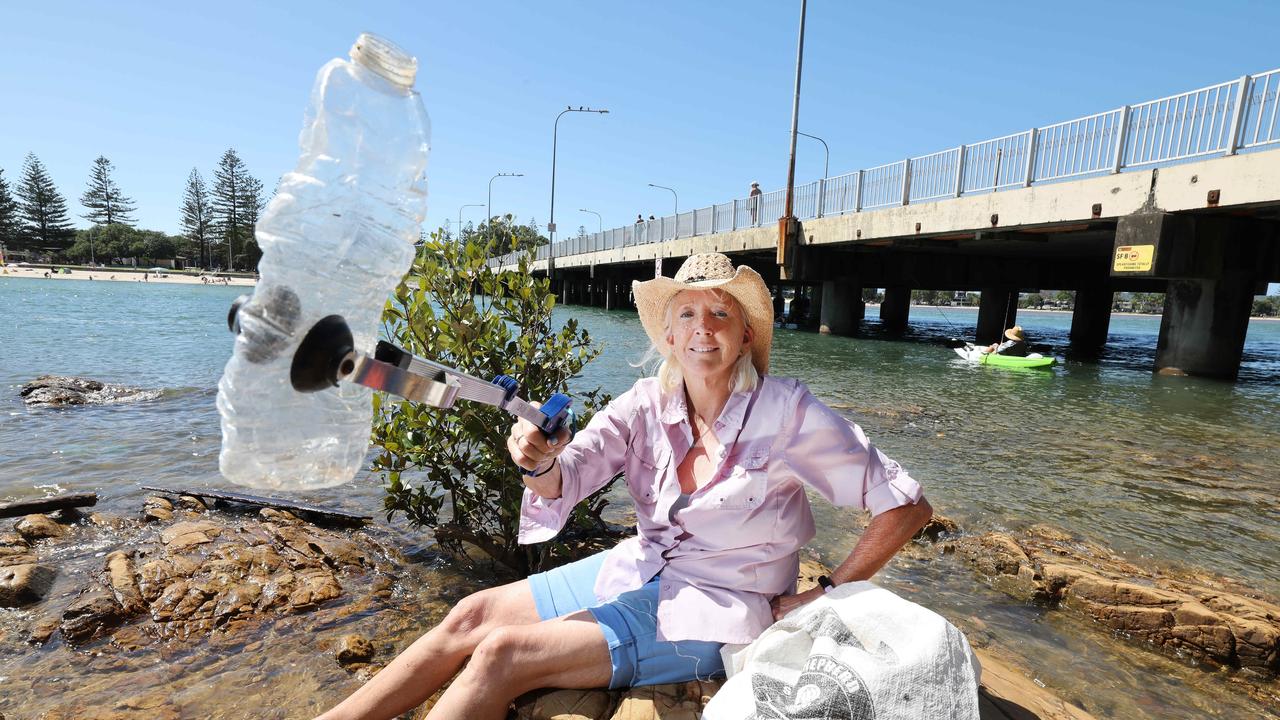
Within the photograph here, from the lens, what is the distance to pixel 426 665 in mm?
2225

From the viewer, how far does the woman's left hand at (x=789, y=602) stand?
7.13 feet

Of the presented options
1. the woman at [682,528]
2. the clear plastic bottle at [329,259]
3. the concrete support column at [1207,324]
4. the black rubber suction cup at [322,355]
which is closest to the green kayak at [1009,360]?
the concrete support column at [1207,324]

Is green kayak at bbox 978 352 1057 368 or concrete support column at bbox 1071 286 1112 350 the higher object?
concrete support column at bbox 1071 286 1112 350

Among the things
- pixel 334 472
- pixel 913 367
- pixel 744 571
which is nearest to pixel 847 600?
pixel 744 571

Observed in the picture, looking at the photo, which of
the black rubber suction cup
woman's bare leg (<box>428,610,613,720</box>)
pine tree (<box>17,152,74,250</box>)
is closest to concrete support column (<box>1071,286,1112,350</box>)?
woman's bare leg (<box>428,610,613,720</box>)

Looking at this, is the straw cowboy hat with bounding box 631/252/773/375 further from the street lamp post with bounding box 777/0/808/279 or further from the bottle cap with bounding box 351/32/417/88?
the street lamp post with bounding box 777/0/808/279

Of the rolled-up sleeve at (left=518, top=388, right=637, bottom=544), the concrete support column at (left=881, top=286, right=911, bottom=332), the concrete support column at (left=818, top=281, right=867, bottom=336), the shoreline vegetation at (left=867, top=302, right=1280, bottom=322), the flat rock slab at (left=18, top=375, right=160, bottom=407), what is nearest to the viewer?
the rolled-up sleeve at (left=518, top=388, right=637, bottom=544)

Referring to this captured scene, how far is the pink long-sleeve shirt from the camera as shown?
2.21 meters

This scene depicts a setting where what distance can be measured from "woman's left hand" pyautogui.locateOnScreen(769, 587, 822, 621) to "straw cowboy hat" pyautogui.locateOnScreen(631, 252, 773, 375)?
2.77ft

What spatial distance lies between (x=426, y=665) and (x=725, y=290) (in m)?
1.65

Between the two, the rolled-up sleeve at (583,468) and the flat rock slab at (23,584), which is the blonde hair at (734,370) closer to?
the rolled-up sleeve at (583,468)

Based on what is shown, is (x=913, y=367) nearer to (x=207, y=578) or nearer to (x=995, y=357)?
(x=995, y=357)

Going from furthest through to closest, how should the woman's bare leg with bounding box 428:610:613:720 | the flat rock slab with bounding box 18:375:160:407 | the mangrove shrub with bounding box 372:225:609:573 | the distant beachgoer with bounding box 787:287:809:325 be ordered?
the distant beachgoer with bounding box 787:287:809:325 → the flat rock slab with bounding box 18:375:160:407 → the mangrove shrub with bounding box 372:225:609:573 → the woman's bare leg with bounding box 428:610:613:720

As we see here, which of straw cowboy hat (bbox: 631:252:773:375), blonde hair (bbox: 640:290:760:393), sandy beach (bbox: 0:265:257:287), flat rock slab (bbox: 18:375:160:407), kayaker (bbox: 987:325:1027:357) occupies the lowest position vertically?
sandy beach (bbox: 0:265:257:287)
